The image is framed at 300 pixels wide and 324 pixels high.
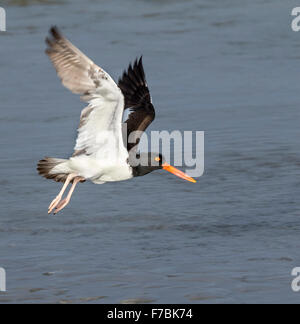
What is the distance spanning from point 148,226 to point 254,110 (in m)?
4.14

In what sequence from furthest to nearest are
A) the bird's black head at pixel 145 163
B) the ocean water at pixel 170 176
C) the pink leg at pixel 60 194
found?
the bird's black head at pixel 145 163, the pink leg at pixel 60 194, the ocean water at pixel 170 176

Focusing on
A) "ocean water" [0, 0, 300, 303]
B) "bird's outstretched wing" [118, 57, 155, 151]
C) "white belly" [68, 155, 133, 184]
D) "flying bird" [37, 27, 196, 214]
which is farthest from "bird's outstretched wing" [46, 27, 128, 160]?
"ocean water" [0, 0, 300, 303]

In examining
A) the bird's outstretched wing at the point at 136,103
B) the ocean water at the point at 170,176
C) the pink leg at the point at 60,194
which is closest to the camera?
the ocean water at the point at 170,176

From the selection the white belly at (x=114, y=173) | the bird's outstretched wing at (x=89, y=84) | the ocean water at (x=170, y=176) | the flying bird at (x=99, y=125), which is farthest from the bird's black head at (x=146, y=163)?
the bird's outstretched wing at (x=89, y=84)

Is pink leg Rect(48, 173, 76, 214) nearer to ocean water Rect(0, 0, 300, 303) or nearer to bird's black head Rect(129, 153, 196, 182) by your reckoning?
ocean water Rect(0, 0, 300, 303)

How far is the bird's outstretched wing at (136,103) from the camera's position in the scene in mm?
9250

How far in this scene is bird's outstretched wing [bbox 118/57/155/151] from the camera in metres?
9.25

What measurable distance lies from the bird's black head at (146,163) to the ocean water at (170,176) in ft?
1.50

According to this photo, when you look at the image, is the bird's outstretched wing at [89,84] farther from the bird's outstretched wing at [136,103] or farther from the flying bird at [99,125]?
the bird's outstretched wing at [136,103]

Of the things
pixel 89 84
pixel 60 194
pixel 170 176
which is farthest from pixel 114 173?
pixel 170 176

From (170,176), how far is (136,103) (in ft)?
3.82

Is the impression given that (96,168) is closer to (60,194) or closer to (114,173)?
(114,173)

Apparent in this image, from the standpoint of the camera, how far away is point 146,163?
9047 millimetres

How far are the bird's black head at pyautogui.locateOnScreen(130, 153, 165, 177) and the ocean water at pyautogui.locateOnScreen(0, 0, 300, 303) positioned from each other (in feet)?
1.50
